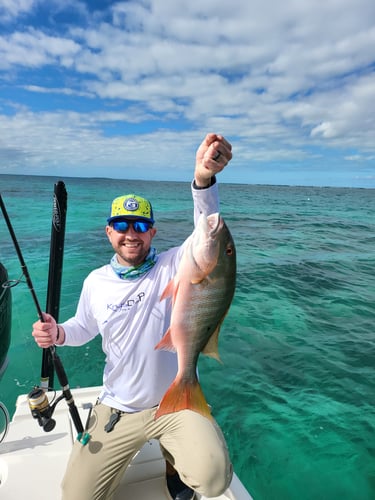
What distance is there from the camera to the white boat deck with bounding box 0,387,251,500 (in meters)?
2.91

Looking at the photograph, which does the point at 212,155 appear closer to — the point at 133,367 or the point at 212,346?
the point at 212,346

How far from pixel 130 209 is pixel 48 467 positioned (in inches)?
95.3

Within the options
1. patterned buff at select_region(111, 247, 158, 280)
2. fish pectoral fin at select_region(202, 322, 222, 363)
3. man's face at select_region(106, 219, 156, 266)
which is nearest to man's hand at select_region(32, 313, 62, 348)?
patterned buff at select_region(111, 247, 158, 280)

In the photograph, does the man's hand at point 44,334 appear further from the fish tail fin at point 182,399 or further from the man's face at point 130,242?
the fish tail fin at point 182,399

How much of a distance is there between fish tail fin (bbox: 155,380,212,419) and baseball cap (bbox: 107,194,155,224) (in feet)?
4.47

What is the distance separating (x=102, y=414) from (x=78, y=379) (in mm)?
3687

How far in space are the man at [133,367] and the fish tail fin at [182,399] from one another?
39 cm

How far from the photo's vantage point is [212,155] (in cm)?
253

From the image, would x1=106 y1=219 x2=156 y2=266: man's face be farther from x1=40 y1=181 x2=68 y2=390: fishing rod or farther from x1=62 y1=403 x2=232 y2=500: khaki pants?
x1=62 y1=403 x2=232 y2=500: khaki pants

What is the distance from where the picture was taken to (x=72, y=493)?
2.73 m

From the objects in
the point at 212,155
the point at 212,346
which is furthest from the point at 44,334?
the point at 212,155

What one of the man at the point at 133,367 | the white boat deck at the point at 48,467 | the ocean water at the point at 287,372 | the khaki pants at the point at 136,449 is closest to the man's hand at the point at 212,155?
the man at the point at 133,367

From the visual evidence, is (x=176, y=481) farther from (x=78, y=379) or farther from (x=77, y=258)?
(x=77, y=258)

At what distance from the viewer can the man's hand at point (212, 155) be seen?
2.50 m
